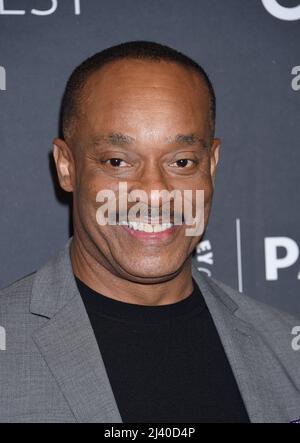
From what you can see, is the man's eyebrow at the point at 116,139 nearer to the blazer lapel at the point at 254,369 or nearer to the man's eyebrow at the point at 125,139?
the man's eyebrow at the point at 125,139

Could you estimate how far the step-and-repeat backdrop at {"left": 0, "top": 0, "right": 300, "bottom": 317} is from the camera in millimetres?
1843

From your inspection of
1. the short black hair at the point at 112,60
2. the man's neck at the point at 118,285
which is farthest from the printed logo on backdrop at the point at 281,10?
the man's neck at the point at 118,285

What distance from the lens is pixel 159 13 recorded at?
191cm

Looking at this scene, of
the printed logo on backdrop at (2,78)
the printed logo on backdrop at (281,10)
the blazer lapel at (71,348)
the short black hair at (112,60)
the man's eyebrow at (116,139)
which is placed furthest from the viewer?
the printed logo on backdrop at (281,10)

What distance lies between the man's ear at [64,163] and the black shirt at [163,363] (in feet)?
0.90

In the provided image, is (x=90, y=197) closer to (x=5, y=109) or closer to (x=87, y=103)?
(x=87, y=103)

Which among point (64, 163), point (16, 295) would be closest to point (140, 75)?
point (64, 163)

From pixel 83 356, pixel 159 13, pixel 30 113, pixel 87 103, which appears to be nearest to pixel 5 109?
pixel 30 113

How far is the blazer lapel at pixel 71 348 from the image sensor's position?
1334 millimetres

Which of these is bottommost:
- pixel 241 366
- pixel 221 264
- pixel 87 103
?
pixel 241 366

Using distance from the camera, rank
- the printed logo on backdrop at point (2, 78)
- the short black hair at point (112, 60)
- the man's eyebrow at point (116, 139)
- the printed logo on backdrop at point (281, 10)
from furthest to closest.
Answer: the printed logo on backdrop at point (281, 10) → the printed logo on backdrop at point (2, 78) → the short black hair at point (112, 60) → the man's eyebrow at point (116, 139)

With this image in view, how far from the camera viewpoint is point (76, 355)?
140 cm

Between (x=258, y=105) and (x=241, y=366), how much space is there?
853 mm

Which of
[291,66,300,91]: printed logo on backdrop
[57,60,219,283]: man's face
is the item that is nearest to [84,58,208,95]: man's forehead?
[57,60,219,283]: man's face
